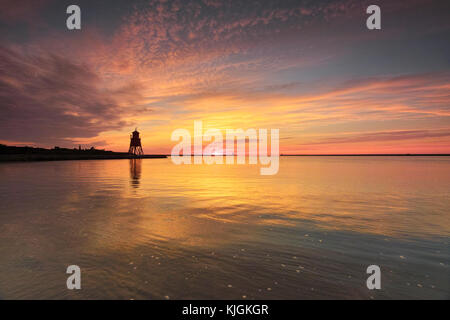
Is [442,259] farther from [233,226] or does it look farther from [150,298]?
[150,298]

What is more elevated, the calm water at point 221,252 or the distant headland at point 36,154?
the distant headland at point 36,154

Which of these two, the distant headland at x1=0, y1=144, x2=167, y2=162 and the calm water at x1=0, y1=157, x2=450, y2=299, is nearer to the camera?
the calm water at x1=0, y1=157, x2=450, y2=299

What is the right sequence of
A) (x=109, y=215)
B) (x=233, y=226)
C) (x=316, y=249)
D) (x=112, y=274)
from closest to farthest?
1. (x=112, y=274)
2. (x=316, y=249)
3. (x=233, y=226)
4. (x=109, y=215)

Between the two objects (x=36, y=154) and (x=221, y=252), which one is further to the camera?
(x=36, y=154)

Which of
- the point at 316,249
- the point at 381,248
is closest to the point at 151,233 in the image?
the point at 316,249

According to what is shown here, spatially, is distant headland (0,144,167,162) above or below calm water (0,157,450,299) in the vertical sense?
above

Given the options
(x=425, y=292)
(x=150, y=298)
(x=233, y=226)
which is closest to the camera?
(x=150, y=298)

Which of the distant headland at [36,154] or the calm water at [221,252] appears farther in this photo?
the distant headland at [36,154]

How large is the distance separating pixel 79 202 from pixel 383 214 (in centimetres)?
1695

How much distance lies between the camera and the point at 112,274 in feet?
17.8

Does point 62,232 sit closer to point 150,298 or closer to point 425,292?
point 150,298
